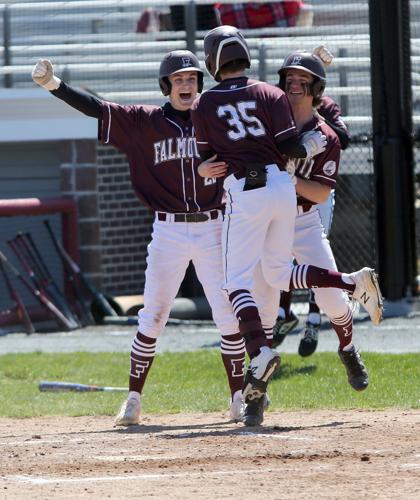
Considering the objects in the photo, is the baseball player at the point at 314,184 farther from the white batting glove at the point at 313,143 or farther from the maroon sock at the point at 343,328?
the white batting glove at the point at 313,143

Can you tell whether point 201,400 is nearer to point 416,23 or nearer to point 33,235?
point 33,235

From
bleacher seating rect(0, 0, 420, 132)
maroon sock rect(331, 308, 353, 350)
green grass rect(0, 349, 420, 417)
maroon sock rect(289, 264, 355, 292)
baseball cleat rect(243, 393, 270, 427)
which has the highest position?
bleacher seating rect(0, 0, 420, 132)

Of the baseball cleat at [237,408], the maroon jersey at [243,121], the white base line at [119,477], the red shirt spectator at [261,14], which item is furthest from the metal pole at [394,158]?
the white base line at [119,477]

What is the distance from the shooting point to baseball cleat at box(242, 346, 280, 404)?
680cm

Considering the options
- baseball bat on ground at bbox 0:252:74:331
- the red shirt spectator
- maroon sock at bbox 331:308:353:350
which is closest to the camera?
maroon sock at bbox 331:308:353:350

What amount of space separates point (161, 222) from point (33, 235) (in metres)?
7.18

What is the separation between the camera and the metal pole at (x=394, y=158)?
13359 mm

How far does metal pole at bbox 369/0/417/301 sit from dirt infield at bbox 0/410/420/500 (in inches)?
224

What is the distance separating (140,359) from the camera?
777 centimetres

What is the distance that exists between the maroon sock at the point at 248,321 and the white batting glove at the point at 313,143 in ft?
2.82

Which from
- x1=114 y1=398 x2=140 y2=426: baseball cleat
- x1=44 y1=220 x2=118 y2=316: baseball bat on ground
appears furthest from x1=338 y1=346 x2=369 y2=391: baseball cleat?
x1=44 y1=220 x2=118 y2=316: baseball bat on ground

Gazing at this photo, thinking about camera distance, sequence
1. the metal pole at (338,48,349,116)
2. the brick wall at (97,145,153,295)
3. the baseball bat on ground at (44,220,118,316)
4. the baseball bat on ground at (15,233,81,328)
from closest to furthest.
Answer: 1. the baseball bat on ground at (15,233,81,328)
2. the baseball bat on ground at (44,220,118,316)
3. the brick wall at (97,145,153,295)
4. the metal pole at (338,48,349,116)

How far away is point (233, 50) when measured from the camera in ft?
23.5

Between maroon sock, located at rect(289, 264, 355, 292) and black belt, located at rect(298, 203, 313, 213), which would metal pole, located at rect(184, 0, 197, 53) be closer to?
black belt, located at rect(298, 203, 313, 213)
